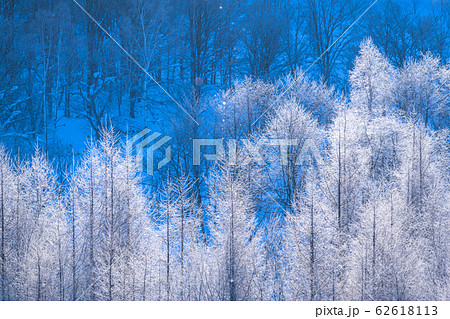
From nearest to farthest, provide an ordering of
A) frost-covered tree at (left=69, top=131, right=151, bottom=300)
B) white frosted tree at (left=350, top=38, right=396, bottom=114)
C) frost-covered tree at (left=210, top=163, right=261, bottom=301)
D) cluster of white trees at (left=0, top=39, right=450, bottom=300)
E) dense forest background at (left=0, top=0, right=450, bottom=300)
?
frost-covered tree at (left=210, top=163, right=261, bottom=301) → cluster of white trees at (left=0, top=39, right=450, bottom=300) → dense forest background at (left=0, top=0, right=450, bottom=300) → frost-covered tree at (left=69, top=131, right=151, bottom=300) → white frosted tree at (left=350, top=38, right=396, bottom=114)

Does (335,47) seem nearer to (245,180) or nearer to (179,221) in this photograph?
(245,180)

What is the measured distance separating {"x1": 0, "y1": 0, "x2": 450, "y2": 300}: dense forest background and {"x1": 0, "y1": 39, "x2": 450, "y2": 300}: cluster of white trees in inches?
4.4

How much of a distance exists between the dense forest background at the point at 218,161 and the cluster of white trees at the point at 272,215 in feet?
0.37

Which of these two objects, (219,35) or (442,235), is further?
(219,35)

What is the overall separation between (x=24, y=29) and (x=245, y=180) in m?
22.9

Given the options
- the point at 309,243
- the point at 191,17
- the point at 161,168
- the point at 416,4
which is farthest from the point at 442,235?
the point at 416,4

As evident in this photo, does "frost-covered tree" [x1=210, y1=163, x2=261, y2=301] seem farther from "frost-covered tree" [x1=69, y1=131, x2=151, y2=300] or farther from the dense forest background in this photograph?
"frost-covered tree" [x1=69, y1=131, x2=151, y2=300]

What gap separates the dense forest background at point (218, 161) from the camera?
860 inches

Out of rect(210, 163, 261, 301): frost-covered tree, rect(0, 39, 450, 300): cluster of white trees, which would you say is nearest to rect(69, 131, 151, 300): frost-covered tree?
rect(0, 39, 450, 300): cluster of white trees

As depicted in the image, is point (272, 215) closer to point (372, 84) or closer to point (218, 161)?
point (218, 161)

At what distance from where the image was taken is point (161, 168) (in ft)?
104

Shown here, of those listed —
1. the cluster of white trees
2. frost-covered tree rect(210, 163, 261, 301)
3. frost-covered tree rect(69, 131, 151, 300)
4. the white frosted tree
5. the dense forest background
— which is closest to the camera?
frost-covered tree rect(210, 163, 261, 301)

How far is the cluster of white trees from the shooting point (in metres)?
21.4

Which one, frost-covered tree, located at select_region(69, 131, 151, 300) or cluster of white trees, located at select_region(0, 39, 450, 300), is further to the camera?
frost-covered tree, located at select_region(69, 131, 151, 300)
